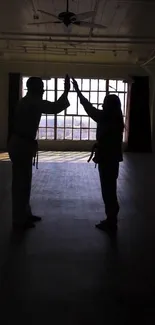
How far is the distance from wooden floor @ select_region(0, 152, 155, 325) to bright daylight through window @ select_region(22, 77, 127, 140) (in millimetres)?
9899

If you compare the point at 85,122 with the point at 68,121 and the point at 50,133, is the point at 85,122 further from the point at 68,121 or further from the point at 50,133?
the point at 50,133

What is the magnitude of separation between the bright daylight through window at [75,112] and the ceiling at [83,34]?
3.62 feet

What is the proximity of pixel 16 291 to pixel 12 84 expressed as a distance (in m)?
12.7

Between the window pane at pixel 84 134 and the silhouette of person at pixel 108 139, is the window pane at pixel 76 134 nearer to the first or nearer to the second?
the window pane at pixel 84 134

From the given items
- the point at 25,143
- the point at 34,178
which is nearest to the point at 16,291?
the point at 25,143

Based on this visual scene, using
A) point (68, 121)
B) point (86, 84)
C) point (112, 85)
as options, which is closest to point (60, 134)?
point (68, 121)

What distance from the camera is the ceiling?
738cm

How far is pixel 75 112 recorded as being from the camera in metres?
15.7

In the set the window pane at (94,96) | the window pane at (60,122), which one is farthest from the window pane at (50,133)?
the window pane at (94,96)

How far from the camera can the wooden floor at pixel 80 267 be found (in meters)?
2.35

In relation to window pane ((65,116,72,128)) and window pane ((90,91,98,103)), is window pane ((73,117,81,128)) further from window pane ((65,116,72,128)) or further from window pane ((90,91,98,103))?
window pane ((90,91,98,103))

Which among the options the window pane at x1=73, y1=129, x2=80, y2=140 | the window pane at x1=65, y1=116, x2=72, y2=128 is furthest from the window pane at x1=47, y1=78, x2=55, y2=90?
the window pane at x1=73, y1=129, x2=80, y2=140

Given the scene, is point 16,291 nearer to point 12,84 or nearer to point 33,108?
point 33,108

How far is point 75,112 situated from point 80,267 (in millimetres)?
12917
